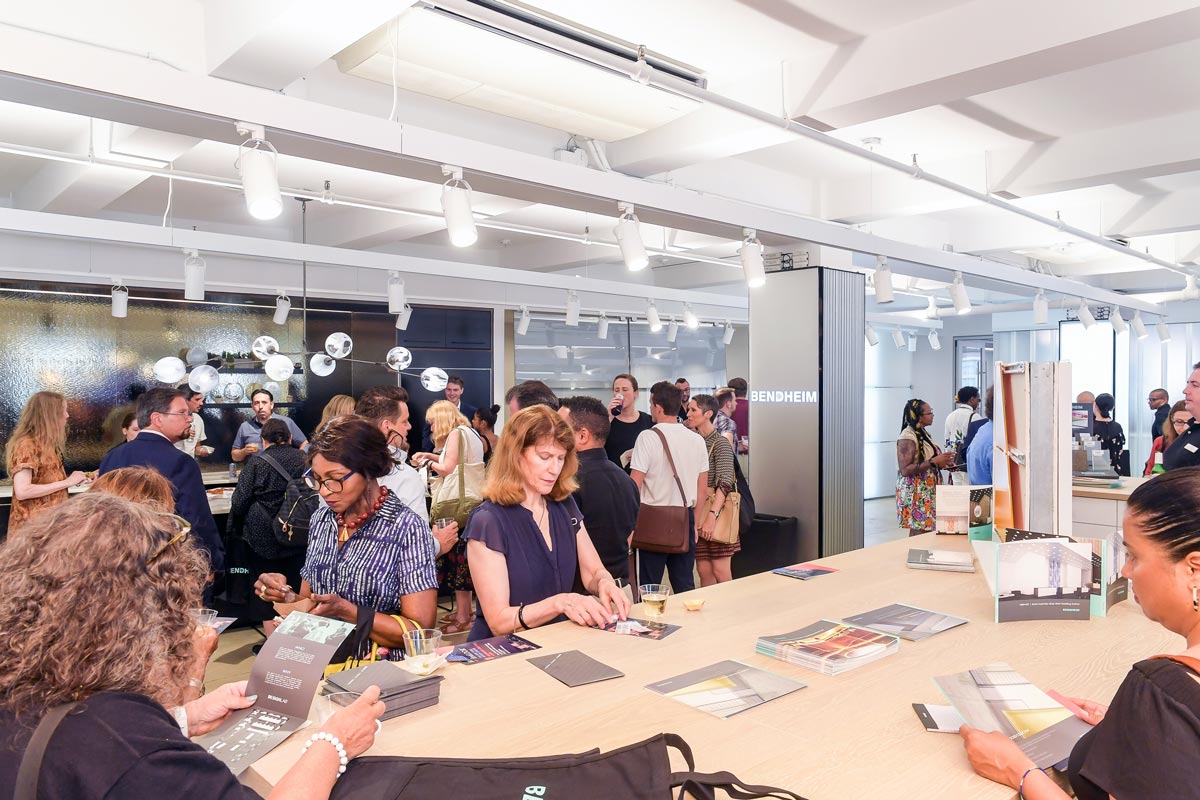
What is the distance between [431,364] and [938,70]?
761 centimetres

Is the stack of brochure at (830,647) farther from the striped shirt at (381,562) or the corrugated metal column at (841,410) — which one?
the corrugated metal column at (841,410)

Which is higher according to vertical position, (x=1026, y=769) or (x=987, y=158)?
(x=987, y=158)

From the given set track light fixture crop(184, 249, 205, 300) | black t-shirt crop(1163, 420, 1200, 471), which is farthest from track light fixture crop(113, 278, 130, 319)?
black t-shirt crop(1163, 420, 1200, 471)

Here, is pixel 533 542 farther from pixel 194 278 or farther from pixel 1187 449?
pixel 194 278

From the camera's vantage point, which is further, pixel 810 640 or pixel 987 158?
pixel 987 158

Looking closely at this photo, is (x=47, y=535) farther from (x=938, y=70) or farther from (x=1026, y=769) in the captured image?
(x=938, y=70)

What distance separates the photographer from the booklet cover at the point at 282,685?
1656 mm

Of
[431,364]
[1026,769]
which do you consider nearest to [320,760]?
[1026,769]

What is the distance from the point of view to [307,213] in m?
8.56

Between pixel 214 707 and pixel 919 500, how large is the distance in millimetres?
6164

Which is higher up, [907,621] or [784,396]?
[784,396]

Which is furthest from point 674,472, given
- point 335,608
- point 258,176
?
point 258,176

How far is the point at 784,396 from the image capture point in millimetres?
6762

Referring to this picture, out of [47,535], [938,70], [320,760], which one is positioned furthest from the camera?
[938,70]
